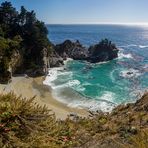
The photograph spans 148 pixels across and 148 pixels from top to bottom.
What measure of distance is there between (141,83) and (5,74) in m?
21.1

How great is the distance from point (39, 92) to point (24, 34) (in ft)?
65.2

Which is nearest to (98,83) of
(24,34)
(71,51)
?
(24,34)

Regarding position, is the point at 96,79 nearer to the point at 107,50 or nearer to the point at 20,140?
the point at 107,50

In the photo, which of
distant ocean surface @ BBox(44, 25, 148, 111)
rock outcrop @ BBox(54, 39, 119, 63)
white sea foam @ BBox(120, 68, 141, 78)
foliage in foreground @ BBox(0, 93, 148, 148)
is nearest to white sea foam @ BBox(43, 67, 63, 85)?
distant ocean surface @ BBox(44, 25, 148, 111)

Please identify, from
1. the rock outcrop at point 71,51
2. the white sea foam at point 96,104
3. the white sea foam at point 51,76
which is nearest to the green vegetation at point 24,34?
the white sea foam at point 51,76

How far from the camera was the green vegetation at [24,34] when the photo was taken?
54.2m

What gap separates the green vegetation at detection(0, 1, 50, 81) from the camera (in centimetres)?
5419

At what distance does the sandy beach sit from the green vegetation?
17.1 ft

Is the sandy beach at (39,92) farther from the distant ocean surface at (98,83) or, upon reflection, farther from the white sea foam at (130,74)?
the white sea foam at (130,74)

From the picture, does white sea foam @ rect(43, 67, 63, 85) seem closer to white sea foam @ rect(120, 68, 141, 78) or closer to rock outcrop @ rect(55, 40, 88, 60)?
white sea foam @ rect(120, 68, 141, 78)

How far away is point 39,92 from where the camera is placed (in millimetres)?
43188

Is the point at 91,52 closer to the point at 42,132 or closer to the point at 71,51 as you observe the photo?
the point at 71,51

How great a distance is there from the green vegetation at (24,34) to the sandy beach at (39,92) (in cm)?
520

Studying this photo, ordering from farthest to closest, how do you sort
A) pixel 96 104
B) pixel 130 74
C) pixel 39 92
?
1. pixel 130 74
2. pixel 39 92
3. pixel 96 104
